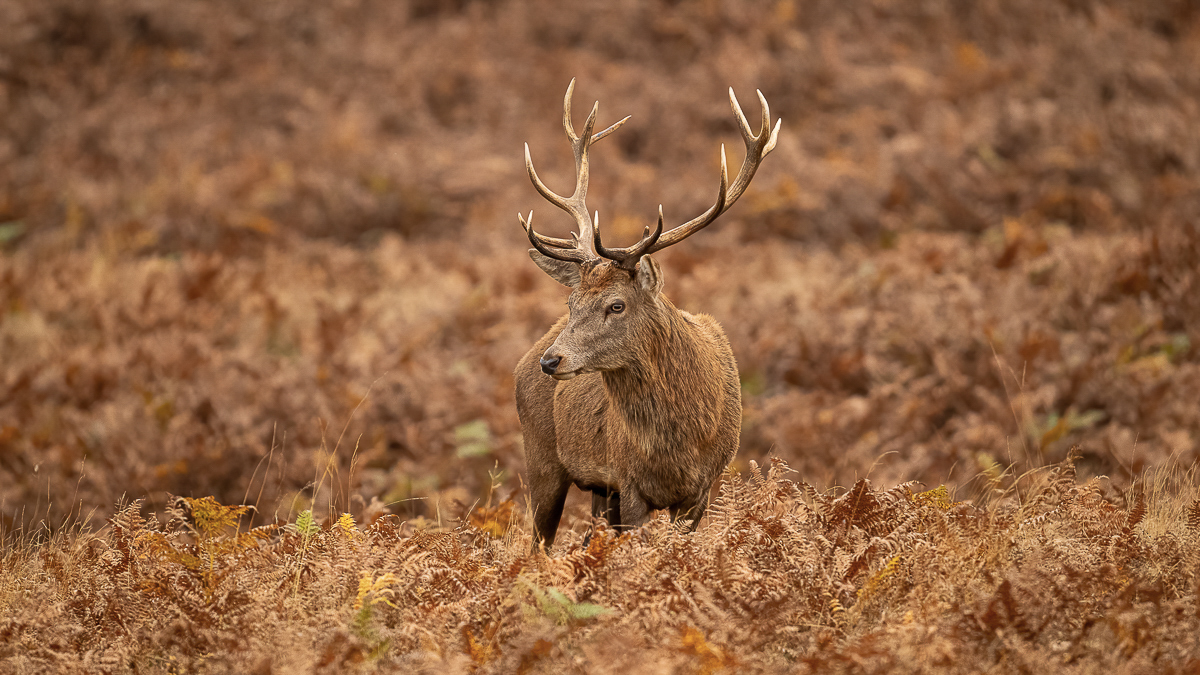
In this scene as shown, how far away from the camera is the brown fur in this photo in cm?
550

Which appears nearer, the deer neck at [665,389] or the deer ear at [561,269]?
the deer neck at [665,389]

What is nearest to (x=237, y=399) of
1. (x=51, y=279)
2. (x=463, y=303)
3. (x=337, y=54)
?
(x=463, y=303)

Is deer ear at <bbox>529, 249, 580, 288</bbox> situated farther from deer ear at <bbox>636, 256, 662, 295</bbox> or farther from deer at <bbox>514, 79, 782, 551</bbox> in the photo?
deer ear at <bbox>636, 256, 662, 295</bbox>

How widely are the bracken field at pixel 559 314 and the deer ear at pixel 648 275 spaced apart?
1244 millimetres

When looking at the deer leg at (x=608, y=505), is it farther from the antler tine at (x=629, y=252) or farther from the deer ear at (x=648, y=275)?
the antler tine at (x=629, y=252)

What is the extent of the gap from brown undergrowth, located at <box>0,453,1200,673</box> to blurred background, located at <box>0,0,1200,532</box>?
74 centimetres

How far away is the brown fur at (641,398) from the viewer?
550 centimetres

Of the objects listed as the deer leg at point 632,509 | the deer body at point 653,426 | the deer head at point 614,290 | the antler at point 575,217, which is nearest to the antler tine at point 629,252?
the deer head at point 614,290

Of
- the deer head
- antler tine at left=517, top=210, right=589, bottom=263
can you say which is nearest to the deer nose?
the deer head

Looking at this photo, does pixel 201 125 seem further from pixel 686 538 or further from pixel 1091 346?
pixel 686 538

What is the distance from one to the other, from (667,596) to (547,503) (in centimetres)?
220

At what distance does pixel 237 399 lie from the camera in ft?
38.2

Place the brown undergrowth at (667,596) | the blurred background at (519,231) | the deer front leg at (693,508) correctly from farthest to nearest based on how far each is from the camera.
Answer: the blurred background at (519,231), the deer front leg at (693,508), the brown undergrowth at (667,596)

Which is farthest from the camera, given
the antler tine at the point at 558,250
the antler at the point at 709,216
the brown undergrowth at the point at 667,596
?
the antler tine at the point at 558,250
